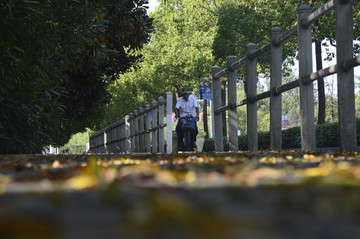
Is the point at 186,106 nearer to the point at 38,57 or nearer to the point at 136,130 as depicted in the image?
the point at 38,57

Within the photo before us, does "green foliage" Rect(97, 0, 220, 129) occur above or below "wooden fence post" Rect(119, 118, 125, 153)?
above

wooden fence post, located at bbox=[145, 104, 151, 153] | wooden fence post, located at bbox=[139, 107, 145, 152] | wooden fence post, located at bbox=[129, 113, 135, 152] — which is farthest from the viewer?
wooden fence post, located at bbox=[129, 113, 135, 152]

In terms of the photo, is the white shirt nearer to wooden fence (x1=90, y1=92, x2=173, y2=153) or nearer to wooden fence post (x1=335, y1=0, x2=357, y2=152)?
wooden fence (x1=90, y1=92, x2=173, y2=153)

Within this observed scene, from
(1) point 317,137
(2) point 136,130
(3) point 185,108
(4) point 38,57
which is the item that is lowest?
(1) point 317,137

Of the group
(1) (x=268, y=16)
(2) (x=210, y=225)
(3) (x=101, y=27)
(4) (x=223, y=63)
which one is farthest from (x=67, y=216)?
(4) (x=223, y=63)

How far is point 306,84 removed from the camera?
8867 mm

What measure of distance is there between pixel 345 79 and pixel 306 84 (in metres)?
1.27

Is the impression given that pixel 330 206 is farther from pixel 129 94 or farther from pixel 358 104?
pixel 358 104

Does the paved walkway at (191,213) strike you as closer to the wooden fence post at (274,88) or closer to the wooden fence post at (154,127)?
the wooden fence post at (274,88)

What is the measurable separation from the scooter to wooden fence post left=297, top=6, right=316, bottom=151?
7449 mm

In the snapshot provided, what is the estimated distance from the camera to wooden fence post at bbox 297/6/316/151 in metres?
8.92

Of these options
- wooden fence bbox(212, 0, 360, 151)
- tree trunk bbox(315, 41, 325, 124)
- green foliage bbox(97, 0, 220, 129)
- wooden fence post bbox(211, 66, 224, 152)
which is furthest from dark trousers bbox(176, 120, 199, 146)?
green foliage bbox(97, 0, 220, 129)

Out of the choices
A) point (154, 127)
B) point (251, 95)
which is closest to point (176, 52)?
point (154, 127)

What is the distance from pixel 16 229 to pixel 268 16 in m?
33.6
